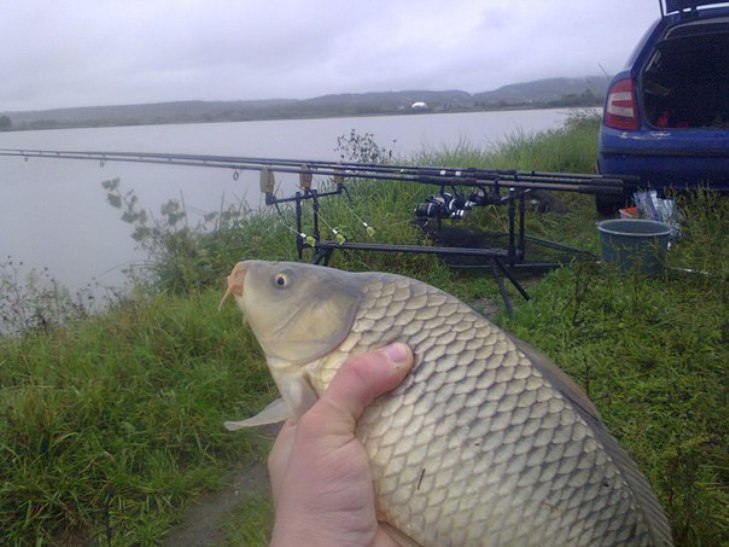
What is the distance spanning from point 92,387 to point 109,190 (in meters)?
2.04

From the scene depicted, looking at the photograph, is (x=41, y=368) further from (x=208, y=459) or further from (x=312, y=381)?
(x=312, y=381)

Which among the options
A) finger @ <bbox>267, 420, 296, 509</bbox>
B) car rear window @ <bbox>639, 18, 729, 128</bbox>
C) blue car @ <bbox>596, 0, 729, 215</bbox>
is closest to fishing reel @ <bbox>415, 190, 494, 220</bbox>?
blue car @ <bbox>596, 0, 729, 215</bbox>

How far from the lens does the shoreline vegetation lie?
81.3 inches

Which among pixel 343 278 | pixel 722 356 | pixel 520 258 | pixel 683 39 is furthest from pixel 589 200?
pixel 343 278

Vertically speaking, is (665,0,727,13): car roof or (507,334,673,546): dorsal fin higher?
(665,0,727,13): car roof

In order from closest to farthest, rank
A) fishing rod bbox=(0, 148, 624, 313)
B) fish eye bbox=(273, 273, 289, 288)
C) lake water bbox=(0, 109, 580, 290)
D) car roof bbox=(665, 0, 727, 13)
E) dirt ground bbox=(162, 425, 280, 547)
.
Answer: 1. fish eye bbox=(273, 273, 289, 288)
2. dirt ground bbox=(162, 425, 280, 547)
3. fishing rod bbox=(0, 148, 624, 313)
4. lake water bbox=(0, 109, 580, 290)
5. car roof bbox=(665, 0, 727, 13)

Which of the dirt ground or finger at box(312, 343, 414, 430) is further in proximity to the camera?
the dirt ground

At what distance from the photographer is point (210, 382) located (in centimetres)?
267

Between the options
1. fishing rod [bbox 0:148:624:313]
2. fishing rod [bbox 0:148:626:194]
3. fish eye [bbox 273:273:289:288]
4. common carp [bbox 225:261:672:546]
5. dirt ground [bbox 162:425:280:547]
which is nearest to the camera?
common carp [bbox 225:261:672:546]

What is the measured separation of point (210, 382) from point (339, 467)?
164 cm

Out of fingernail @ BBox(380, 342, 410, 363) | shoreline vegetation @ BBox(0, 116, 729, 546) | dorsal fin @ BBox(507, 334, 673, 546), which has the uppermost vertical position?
fingernail @ BBox(380, 342, 410, 363)

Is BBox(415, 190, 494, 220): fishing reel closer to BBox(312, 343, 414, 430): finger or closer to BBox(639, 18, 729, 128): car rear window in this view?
BBox(639, 18, 729, 128): car rear window

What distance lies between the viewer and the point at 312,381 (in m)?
1.22

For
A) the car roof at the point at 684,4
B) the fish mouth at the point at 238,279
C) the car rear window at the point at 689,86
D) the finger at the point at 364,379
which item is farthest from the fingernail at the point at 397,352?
the car rear window at the point at 689,86
